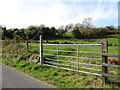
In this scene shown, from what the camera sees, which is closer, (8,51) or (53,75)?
(53,75)

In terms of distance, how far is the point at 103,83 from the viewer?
171 inches

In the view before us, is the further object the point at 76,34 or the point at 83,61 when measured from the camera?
the point at 76,34

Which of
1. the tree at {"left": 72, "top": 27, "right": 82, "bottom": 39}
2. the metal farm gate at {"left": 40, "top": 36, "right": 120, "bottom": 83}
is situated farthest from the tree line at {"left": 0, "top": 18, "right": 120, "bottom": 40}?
the metal farm gate at {"left": 40, "top": 36, "right": 120, "bottom": 83}

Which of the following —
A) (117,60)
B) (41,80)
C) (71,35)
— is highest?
(71,35)

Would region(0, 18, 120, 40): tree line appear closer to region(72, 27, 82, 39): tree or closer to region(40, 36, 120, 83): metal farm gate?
region(72, 27, 82, 39): tree

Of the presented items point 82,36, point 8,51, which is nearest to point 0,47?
point 8,51

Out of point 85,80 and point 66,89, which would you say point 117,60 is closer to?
point 85,80

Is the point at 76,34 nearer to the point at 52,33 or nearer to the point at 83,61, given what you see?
the point at 52,33

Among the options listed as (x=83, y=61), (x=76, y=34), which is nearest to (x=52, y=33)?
(x=76, y=34)

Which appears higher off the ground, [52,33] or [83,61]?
[52,33]

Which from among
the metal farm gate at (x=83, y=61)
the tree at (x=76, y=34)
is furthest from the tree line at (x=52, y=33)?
the metal farm gate at (x=83, y=61)

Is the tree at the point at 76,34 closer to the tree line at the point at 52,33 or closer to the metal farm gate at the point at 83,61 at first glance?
the tree line at the point at 52,33

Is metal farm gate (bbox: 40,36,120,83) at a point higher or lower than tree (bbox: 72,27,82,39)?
lower

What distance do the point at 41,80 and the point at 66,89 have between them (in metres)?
1.40
